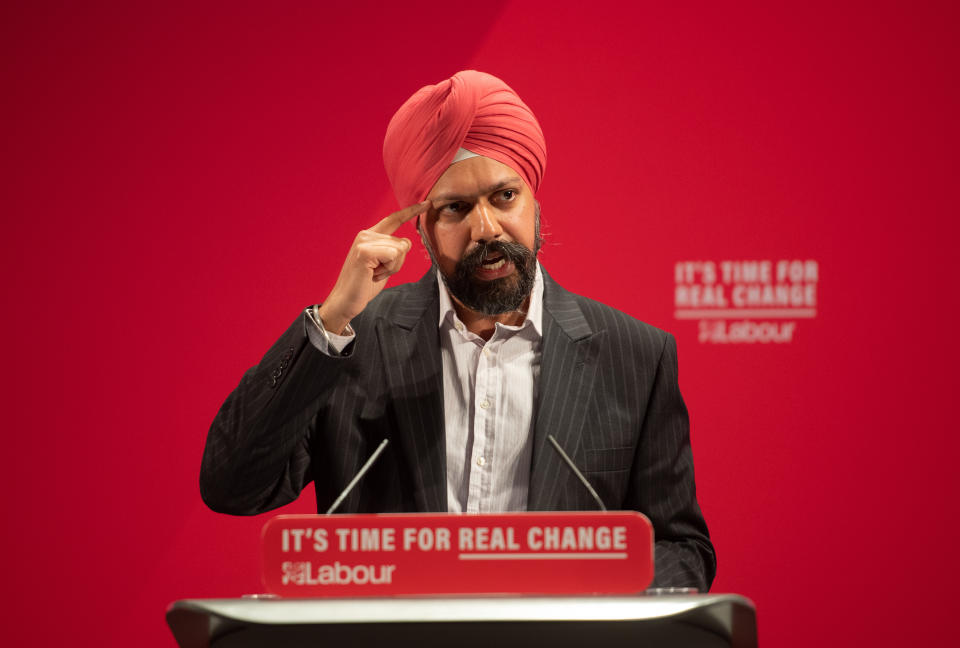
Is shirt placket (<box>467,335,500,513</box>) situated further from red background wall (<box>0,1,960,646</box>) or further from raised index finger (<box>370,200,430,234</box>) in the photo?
red background wall (<box>0,1,960,646</box>)

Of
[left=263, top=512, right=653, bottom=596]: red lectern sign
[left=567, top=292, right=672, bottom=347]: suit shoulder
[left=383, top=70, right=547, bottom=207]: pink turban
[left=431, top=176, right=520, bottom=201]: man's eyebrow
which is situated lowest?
[left=263, top=512, right=653, bottom=596]: red lectern sign

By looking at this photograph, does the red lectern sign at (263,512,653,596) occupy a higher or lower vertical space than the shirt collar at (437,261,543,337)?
lower

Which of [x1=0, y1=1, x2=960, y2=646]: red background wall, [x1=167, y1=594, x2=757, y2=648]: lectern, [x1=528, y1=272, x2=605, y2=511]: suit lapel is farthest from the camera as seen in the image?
[x1=0, y1=1, x2=960, y2=646]: red background wall

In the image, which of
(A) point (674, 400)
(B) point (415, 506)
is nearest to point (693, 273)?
(A) point (674, 400)

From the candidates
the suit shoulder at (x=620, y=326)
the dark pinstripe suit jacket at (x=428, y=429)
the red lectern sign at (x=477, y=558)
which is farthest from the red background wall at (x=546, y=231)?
the red lectern sign at (x=477, y=558)

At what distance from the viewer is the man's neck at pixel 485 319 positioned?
1.84 meters

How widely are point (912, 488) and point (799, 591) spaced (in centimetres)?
36

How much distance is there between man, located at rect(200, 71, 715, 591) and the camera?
4.96 feet

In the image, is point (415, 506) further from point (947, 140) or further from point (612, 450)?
point (947, 140)

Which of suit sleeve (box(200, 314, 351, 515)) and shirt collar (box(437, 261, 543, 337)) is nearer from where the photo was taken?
suit sleeve (box(200, 314, 351, 515))

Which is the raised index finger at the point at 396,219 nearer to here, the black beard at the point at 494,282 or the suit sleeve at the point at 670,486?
the black beard at the point at 494,282

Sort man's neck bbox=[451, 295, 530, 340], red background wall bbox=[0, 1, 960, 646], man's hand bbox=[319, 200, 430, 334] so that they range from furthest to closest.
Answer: red background wall bbox=[0, 1, 960, 646], man's neck bbox=[451, 295, 530, 340], man's hand bbox=[319, 200, 430, 334]

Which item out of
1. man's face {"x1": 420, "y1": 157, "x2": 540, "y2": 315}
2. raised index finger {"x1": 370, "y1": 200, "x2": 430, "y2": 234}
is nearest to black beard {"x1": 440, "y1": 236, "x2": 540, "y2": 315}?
man's face {"x1": 420, "y1": 157, "x2": 540, "y2": 315}

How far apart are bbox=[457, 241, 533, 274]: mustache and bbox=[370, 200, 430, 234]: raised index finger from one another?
0.12m
